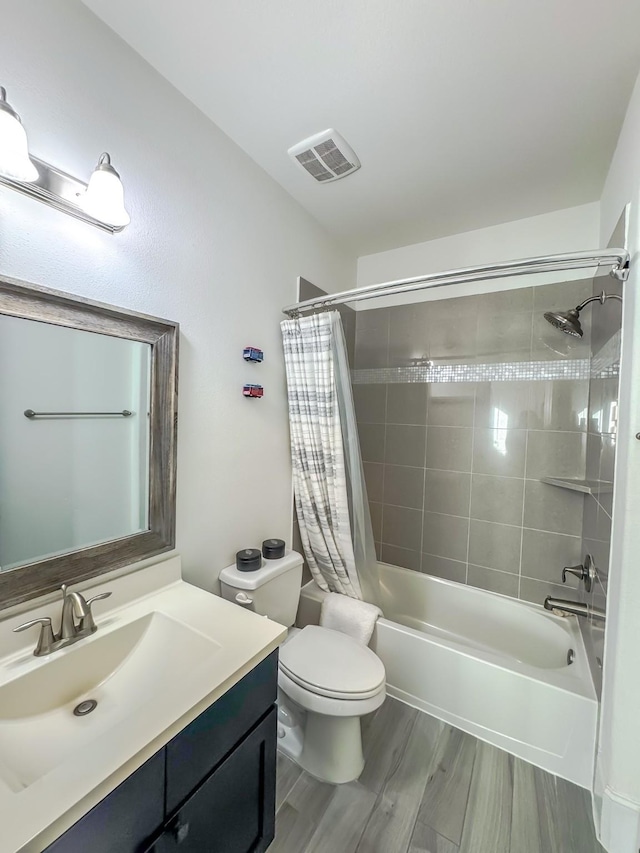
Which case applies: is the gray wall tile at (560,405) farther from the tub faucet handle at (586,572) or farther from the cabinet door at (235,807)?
the cabinet door at (235,807)

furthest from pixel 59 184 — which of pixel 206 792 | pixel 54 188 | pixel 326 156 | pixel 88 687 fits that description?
pixel 206 792

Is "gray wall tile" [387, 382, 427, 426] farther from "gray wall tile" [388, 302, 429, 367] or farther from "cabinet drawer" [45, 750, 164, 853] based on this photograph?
"cabinet drawer" [45, 750, 164, 853]

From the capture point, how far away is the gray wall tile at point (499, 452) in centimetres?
203

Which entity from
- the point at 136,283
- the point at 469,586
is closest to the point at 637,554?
the point at 469,586

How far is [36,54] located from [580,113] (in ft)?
5.94

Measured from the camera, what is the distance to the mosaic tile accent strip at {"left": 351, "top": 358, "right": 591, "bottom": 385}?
191cm

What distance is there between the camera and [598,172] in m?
1.63

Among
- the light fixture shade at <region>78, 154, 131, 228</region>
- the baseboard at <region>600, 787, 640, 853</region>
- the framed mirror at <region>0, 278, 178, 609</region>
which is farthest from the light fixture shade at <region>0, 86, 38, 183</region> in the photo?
the baseboard at <region>600, 787, 640, 853</region>

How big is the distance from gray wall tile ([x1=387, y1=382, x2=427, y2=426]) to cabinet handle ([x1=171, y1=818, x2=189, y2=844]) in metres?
2.05

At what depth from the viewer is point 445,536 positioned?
2240 millimetres

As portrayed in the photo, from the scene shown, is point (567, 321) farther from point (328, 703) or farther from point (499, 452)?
point (328, 703)

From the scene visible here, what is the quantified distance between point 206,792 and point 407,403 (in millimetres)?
2051

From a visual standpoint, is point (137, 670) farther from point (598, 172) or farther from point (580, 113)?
point (598, 172)

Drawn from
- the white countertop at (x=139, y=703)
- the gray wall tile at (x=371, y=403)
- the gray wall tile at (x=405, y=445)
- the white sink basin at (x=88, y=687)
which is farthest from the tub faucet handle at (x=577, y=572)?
the white sink basin at (x=88, y=687)
